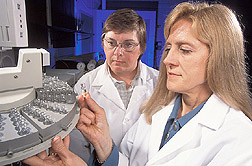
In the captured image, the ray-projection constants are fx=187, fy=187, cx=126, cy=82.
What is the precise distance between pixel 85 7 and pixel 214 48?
342 centimetres

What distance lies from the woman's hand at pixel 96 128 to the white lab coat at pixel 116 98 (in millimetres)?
396

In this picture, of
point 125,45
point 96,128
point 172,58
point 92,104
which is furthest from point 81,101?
point 125,45

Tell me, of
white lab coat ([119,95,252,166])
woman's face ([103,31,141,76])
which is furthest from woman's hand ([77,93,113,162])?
woman's face ([103,31,141,76])

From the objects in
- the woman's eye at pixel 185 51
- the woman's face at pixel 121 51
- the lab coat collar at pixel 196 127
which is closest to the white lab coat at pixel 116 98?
the woman's face at pixel 121 51

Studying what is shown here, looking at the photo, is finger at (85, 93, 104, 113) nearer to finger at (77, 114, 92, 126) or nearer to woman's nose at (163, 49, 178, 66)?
finger at (77, 114, 92, 126)

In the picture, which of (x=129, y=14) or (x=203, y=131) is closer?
(x=203, y=131)

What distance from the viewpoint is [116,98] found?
4.43 feet

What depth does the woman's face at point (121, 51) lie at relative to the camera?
128 cm

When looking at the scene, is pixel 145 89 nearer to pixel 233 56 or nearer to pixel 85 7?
pixel 233 56

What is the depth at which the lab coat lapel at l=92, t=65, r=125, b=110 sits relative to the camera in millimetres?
1350

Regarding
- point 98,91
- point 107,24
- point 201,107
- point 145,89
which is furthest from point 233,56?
point 98,91

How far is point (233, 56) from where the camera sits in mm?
793

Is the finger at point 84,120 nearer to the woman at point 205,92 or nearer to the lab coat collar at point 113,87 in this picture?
the woman at point 205,92

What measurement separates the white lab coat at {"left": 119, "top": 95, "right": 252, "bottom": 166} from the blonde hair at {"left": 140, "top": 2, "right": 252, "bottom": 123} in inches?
2.2
